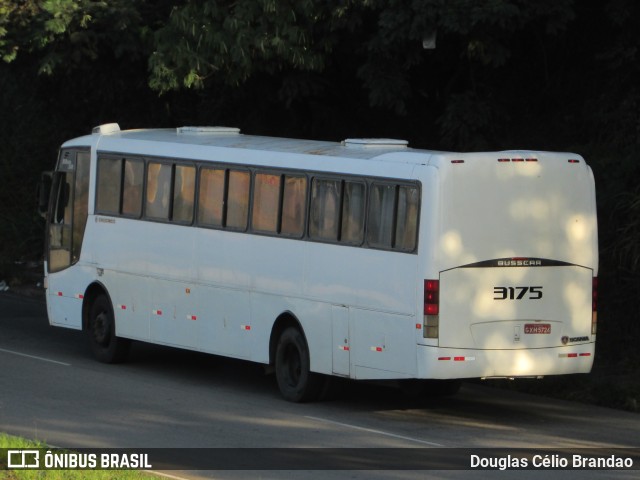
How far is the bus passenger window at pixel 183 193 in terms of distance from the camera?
17125mm

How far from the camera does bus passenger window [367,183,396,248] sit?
47.1ft

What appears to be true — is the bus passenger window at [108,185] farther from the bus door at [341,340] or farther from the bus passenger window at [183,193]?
the bus door at [341,340]

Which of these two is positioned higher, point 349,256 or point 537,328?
point 349,256

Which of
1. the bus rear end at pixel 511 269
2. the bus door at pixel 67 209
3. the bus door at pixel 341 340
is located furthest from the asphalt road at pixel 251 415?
the bus door at pixel 67 209

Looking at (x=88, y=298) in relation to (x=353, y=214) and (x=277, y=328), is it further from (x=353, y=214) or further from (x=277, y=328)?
(x=353, y=214)

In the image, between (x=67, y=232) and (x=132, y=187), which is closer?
(x=132, y=187)

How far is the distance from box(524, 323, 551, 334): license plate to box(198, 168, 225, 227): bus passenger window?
4.14 m

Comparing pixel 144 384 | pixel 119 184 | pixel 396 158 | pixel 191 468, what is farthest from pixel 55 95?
pixel 191 468

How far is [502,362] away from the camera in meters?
14.0

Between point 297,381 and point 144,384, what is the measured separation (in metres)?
2.06

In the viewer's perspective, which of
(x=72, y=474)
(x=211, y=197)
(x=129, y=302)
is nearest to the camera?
(x=72, y=474)

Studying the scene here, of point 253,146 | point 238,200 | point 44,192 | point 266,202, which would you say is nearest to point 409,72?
point 253,146

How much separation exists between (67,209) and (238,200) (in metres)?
3.67

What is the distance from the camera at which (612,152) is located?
1930cm
